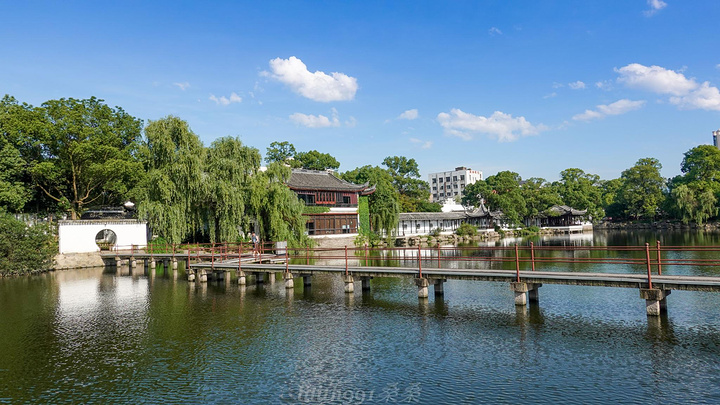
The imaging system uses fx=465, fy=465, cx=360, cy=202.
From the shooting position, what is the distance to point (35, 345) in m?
11.9

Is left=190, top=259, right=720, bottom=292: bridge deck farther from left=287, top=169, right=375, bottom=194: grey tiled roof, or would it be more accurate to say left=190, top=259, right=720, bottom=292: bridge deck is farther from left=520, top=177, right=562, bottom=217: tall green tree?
left=520, top=177, right=562, bottom=217: tall green tree

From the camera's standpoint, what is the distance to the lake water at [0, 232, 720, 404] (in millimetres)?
8125

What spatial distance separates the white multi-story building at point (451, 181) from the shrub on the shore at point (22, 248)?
106287mm

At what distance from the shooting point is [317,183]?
1720 inches

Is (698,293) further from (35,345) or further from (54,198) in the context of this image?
(54,198)

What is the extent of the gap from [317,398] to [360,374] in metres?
1.33

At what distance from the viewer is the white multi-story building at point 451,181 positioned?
426 ft

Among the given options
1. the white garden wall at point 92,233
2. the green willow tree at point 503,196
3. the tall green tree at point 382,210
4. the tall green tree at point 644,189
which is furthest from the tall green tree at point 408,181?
the white garden wall at point 92,233

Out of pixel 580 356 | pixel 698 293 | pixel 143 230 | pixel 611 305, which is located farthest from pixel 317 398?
pixel 143 230

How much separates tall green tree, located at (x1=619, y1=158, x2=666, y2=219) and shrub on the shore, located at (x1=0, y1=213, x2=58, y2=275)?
77.1 metres

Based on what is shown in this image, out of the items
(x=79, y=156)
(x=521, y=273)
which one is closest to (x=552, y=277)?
(x=521, y=273)

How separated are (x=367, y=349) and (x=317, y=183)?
1328 inches

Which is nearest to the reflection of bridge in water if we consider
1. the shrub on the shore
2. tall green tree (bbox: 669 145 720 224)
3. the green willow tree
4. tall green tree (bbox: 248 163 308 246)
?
tall green tree (bbox: 248 163 308 246)

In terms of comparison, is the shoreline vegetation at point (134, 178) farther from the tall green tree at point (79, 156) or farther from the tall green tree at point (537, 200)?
the tall green tree at point (537, 200)
